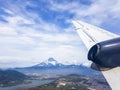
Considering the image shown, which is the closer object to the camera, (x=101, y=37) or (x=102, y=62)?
(x=102, y=62)

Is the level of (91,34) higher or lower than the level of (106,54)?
higher

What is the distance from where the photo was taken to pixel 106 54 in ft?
40.4

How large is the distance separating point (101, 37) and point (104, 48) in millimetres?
4167

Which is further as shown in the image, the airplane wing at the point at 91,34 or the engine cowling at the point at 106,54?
the airplane wing at the point at 91,34

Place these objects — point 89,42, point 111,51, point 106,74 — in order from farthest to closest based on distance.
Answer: point 89,42 → point 111,51 → point 106,74

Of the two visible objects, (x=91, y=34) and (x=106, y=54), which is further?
(x=91, y=34)

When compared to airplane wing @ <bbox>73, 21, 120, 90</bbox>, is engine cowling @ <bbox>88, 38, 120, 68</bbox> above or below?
below

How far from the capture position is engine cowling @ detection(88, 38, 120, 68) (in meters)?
12.2

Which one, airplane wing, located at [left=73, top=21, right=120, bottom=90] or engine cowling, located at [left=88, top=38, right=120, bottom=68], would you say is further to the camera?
airplane wing, located at [left=73, top=21, right=120, bottom=90]

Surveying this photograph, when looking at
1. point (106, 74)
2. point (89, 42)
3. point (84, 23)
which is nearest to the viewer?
point (106, 74)

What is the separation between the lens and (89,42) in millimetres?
15805

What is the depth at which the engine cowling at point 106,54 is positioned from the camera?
12164 millimetres

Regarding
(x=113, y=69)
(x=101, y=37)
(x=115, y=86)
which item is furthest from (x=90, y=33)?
(x=115, y=86)

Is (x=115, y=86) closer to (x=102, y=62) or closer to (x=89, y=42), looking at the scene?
(x=102, y=62)
